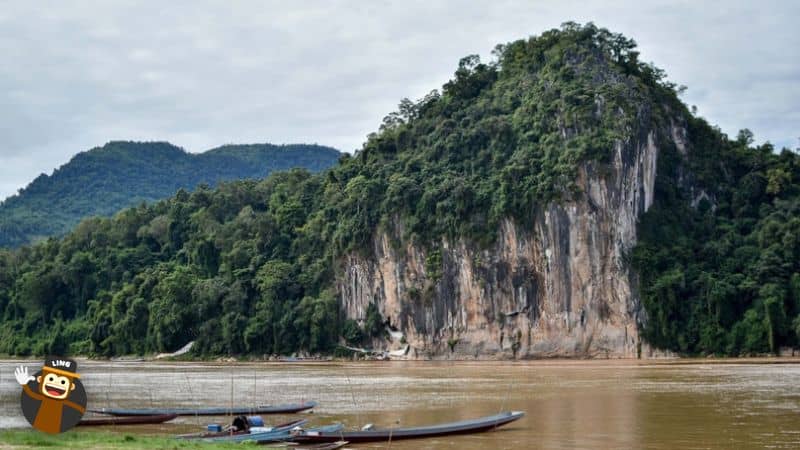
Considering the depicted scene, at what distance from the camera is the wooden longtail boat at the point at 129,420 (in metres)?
28.8

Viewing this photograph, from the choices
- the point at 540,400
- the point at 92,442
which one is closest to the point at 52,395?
the point at 92,442

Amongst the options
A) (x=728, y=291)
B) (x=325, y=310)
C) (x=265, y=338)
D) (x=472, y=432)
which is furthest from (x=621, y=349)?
(x=472, y=432)

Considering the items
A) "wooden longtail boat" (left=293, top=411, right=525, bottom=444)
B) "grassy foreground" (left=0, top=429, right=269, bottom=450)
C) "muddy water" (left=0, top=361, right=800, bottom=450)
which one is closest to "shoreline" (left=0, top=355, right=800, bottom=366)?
"muddy water" (left=0, top=361, right=800, bottom=450)

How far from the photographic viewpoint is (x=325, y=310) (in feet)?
287

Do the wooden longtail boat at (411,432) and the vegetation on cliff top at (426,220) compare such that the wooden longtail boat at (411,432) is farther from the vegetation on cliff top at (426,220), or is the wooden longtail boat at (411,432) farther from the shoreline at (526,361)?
the vegetation on cliff top at (426,220)

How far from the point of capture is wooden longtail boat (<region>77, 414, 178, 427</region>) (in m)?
28.8

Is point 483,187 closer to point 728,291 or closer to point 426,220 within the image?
point 426,220

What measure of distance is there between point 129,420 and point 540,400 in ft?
47.2

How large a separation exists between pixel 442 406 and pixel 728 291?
148ft

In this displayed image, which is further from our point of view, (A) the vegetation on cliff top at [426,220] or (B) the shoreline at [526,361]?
(A) the vegetation on cliff top at [426,220]

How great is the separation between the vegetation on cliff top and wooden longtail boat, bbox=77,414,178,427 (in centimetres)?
5115

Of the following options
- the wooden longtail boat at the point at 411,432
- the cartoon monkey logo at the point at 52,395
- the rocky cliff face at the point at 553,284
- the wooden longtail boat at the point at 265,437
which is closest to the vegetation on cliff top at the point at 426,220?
the rocky cliff face at the point at 553,284

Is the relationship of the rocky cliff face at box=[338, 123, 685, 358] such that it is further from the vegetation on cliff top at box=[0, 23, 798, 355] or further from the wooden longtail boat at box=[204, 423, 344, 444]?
the wooden longtail boat at box=[204, 423, 344, 444]

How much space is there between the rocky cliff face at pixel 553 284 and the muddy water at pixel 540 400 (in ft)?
61.9
